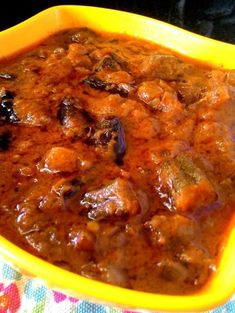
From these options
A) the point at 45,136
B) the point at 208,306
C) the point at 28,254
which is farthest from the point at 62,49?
the point at 208,306

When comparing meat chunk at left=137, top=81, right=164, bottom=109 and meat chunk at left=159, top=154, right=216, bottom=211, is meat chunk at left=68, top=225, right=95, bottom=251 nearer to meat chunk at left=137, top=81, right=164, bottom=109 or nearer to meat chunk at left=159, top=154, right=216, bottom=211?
meat chunk at left=159, top=154, right=216, bottom=211

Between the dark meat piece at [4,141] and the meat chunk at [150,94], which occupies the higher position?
the meat chunk at [150,94]

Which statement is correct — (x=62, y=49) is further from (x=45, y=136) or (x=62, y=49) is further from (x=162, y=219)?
(x=162, y=219)

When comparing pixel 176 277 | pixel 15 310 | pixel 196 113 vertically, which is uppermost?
pixel 196 113

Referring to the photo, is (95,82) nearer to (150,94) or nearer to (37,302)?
(150,94)

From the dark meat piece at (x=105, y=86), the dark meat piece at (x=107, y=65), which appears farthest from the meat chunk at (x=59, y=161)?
the dark meat piece at (x=107, y=65)

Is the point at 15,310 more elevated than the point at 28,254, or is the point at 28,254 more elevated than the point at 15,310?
the point at 28,254

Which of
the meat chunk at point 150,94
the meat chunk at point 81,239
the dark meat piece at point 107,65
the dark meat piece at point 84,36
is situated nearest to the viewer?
the meat chunk at point 81,239

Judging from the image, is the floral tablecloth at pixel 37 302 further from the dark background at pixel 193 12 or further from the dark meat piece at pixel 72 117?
the dark background at pixel 193 12
